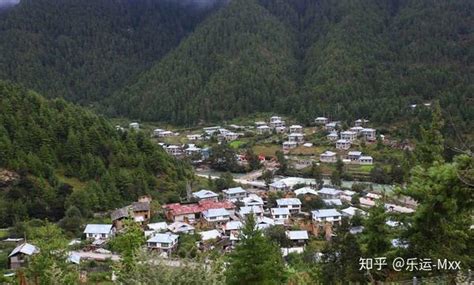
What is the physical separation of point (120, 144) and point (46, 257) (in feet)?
73.7

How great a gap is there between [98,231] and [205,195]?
345 inches

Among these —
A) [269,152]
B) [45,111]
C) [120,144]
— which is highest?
[45,111]

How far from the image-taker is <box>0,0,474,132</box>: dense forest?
6831 centimetres

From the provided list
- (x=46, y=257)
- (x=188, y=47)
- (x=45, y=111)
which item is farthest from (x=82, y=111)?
(x=188, y=47)

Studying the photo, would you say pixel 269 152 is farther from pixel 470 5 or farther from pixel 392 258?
pixel 470 5

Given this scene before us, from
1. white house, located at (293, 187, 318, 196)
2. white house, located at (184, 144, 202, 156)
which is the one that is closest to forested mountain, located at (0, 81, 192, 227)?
white house, located at (293, 187, 318, 196)

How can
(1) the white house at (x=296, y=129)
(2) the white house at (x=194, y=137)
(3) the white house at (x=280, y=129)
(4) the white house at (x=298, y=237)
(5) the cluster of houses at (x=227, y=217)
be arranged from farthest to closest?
(3) the white house at (x=280, y=129) < (2) the white house at (x=194, y=137) < (1) the white house at (x=296, y=129) < (4) the white house at (x=298, y=237) < (5) the cluster of houses at (x=227, y=217)

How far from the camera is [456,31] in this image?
80.2 metres

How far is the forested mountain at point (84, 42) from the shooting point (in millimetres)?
91625

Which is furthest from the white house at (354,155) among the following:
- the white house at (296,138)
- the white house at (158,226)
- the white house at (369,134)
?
the white house at (158,226)

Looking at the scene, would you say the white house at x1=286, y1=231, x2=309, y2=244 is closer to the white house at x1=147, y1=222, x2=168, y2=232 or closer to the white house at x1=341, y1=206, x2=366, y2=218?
the white house at x1=341, y1=206, x2=366, y2=218

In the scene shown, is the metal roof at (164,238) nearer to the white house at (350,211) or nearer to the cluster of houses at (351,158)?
the white house at (350,211)

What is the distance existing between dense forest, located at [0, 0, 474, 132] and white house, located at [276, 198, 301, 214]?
2207 centimetres

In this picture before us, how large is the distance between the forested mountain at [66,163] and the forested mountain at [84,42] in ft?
168
